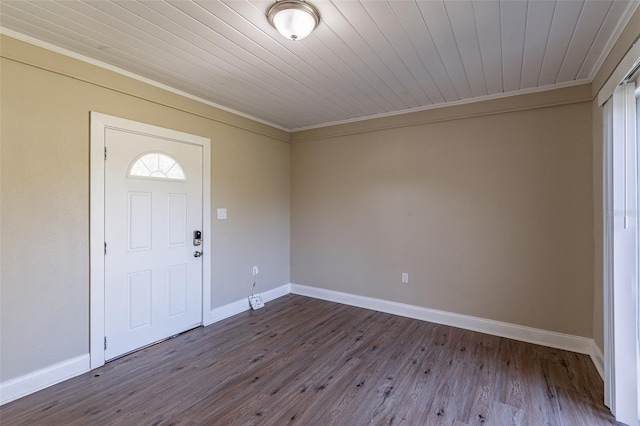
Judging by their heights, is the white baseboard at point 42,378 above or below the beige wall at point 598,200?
below

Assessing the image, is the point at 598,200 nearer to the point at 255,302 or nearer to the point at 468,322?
the point at 468,322

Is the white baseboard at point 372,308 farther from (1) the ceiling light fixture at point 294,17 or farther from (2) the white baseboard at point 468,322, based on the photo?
(1) the ceiling light fixture at point 294,17

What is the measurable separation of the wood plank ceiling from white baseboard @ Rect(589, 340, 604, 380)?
2.52 metres

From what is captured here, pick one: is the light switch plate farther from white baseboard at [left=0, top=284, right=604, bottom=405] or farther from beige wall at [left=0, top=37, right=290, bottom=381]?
beige wall at [left=0, top=37, right=290, bottom=381]

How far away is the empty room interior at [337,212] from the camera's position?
2027mm

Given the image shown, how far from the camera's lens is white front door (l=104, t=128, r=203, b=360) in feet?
9.00

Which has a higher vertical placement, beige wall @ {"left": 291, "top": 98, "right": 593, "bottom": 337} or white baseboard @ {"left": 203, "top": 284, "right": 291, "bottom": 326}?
beige wall @ {"left": 291, "top": 98, "right": 593, "bottom": 337}

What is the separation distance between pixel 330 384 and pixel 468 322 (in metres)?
1.97

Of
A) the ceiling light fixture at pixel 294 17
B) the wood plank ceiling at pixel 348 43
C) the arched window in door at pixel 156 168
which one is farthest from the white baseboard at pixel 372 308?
the ceiling light fixture at pixel 294 17

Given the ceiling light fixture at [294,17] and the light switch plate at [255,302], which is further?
the light switch plate at [255,302]

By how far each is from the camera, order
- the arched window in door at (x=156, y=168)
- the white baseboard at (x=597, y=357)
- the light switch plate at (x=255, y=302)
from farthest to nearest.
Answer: the light switch plate at (x=255, y=302), the arched window in door at (x=156, y=168), the white baseboard at (x=597, y=357)

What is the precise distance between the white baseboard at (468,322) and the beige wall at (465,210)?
75 mm

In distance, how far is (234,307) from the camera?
154 inches

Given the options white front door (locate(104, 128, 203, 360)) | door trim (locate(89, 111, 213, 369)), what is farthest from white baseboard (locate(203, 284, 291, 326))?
door trim (locate(89, 111, 213, 369))
